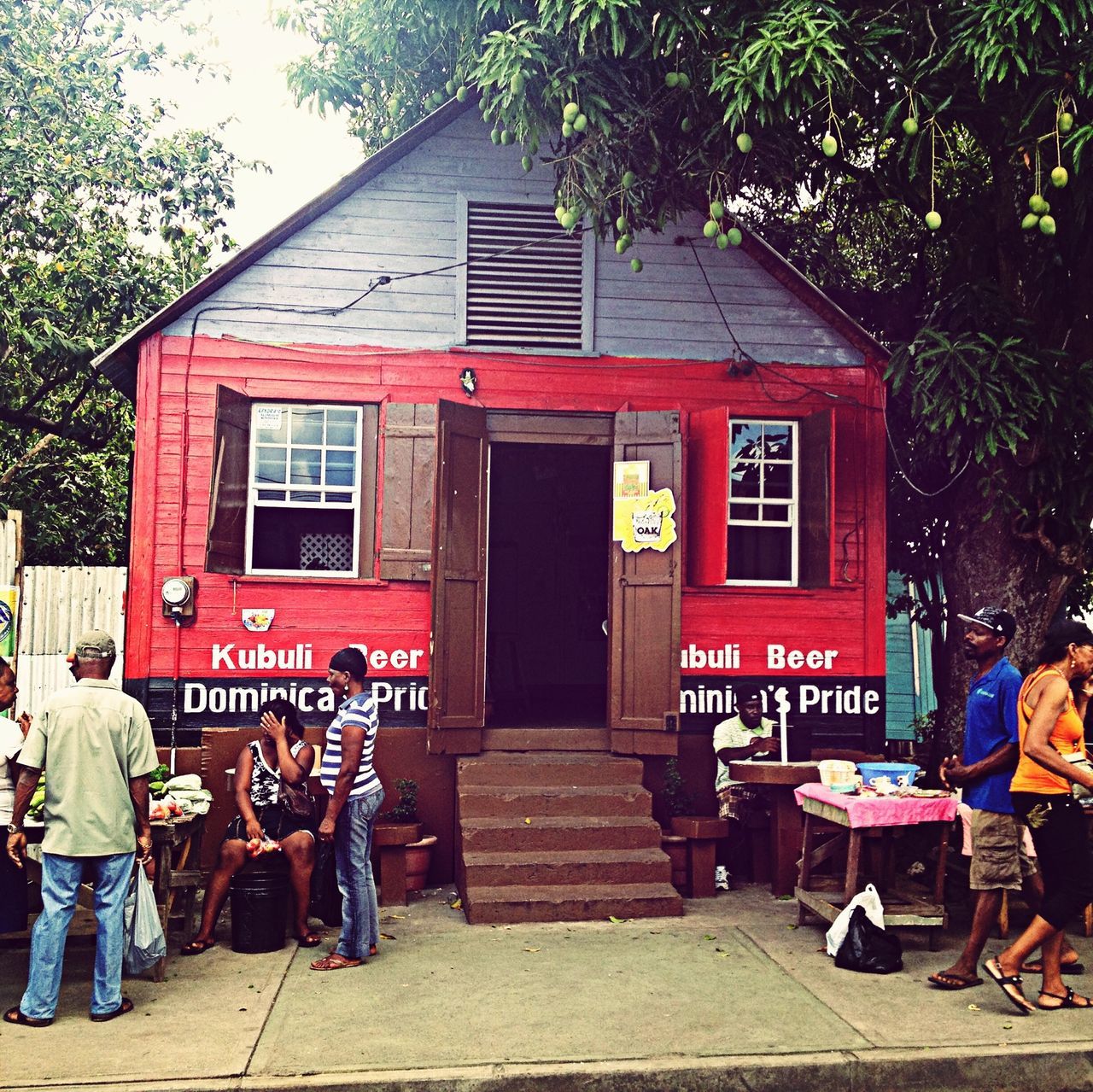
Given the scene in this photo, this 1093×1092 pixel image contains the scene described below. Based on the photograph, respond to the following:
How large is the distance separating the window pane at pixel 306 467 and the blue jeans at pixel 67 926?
13.4 ft

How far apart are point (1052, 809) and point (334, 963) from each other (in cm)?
398

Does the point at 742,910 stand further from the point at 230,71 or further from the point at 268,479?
the point at 230,71

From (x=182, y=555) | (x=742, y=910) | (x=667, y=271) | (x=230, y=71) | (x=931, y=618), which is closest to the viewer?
(x=742, y=910)

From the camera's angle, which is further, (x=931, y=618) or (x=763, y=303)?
(x=931, y=618)

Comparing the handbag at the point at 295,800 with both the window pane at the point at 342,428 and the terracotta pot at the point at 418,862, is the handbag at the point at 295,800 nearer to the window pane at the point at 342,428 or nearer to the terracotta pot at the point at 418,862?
the terracotta pot at the point at 418,862

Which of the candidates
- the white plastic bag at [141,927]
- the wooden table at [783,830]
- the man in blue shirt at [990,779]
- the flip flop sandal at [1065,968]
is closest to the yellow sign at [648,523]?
the wooden table at [783,830]

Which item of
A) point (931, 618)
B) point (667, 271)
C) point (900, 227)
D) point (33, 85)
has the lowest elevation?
point (931, 618)

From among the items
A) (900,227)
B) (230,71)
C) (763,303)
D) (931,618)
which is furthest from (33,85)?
(931,618)

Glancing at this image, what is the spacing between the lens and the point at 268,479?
945cm

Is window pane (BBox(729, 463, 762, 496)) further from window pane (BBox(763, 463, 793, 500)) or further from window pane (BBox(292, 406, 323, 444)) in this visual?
window pane (BBox(292, 406, 323, 444))

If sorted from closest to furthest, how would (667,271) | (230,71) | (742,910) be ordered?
(742,910) → (667,271) → (230,71)

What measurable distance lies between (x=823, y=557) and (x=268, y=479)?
4538mm

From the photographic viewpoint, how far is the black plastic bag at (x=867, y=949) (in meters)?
6.70

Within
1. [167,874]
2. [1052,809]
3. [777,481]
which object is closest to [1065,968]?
[1052,809]
